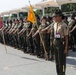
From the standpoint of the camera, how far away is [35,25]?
11.7 metres

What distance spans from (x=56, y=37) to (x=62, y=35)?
6.3 inches

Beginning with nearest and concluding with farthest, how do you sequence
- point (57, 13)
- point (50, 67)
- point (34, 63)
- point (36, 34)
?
point (57, 13), point (50, 67), point (34, 63), point (36, 34)

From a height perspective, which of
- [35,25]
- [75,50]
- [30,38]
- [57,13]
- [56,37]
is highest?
[57,13]

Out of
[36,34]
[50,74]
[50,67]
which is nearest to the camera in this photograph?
[50,74]

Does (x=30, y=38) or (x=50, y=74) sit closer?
(x=50, y=74)

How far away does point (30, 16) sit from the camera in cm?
1148

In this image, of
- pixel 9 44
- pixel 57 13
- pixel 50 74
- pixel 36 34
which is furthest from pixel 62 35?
pixel 9 44

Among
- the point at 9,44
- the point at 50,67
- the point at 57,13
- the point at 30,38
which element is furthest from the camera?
the point at 9,44

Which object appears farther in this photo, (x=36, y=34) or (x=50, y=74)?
(x=36, y=34)

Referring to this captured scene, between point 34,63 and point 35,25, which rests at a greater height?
point 35,25

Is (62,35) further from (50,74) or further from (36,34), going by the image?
(36,34)

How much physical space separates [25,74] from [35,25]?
3982 millimetres

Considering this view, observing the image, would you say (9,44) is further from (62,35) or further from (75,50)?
(62,35)

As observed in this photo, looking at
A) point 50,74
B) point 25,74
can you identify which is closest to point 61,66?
point 50,74
